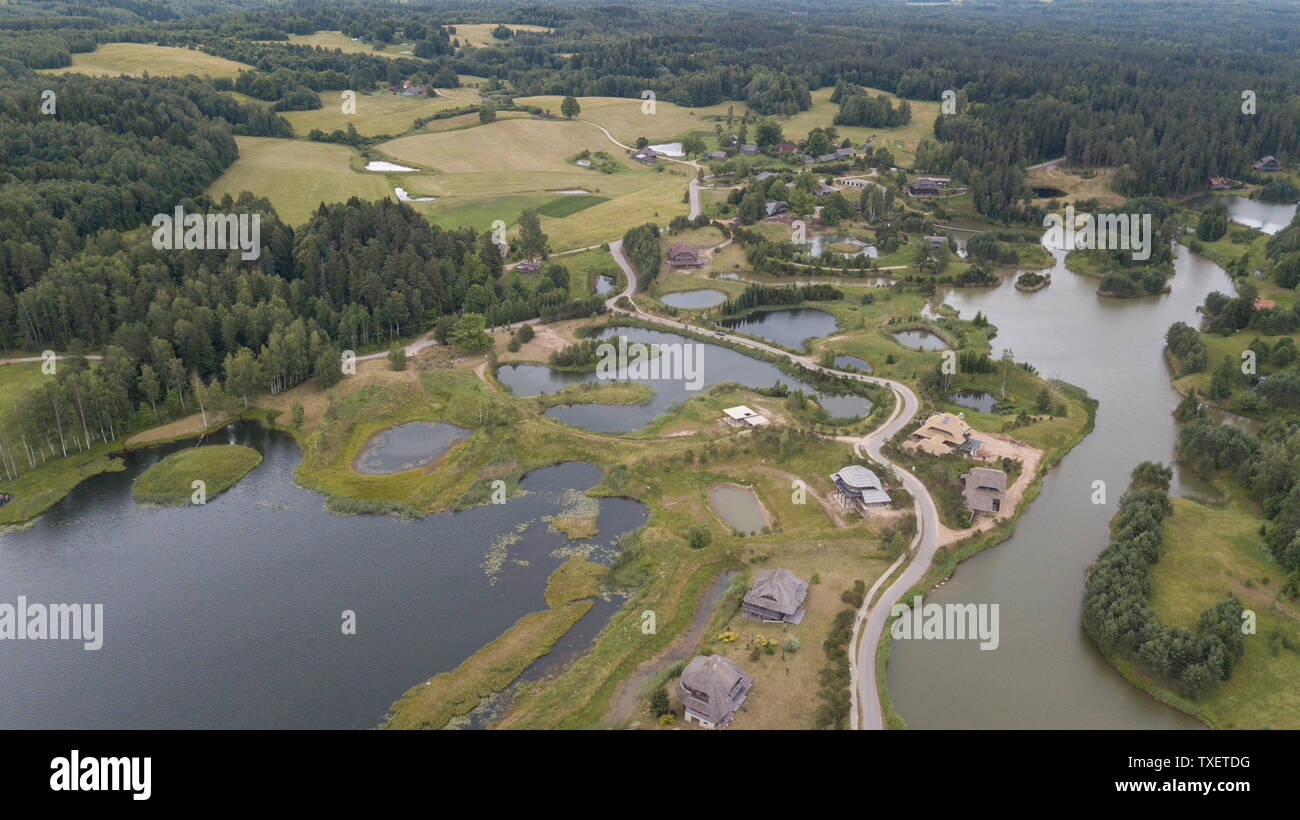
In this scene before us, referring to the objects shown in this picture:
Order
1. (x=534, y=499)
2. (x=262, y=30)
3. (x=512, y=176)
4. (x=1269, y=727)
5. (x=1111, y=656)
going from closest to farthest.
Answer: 1. (x=1269, y=727)
2. (x=1111, y=656)
3. (x=534, y=499)
4. (x=512, y=176)
5. (x=262, y=30)

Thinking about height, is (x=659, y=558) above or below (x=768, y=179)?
below

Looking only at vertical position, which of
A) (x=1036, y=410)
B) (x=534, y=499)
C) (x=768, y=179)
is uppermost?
(x=768, y=179)

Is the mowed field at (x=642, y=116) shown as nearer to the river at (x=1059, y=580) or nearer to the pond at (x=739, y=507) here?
the river at (x=1059, y=580)

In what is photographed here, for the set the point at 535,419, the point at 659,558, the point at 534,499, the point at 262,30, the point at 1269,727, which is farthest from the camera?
the point at 262,30

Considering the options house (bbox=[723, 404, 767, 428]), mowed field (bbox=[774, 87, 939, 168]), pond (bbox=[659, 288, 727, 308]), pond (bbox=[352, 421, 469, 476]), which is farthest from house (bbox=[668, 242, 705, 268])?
mowed field (bbox=[774, 87, 939, 168])

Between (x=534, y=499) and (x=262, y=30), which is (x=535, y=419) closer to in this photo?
(x=534, y=499)

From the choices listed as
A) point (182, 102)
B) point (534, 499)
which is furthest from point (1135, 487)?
point (182, 102)

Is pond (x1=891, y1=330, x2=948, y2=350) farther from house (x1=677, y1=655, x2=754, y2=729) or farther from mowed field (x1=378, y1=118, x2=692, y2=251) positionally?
house (x1=677, y1=655, x2=754, y2=729)
